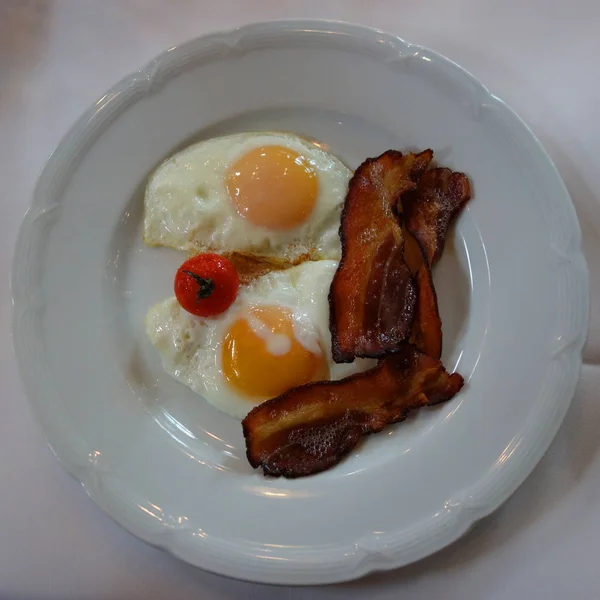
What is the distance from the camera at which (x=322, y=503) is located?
139 centimetres

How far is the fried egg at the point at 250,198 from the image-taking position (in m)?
1.69

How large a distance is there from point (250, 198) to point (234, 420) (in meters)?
0.71

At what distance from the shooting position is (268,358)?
156 cm

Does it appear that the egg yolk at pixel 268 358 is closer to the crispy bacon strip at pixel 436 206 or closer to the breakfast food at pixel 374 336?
the breakfast food at pixel 374 336

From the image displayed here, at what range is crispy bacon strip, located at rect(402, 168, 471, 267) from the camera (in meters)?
1.57

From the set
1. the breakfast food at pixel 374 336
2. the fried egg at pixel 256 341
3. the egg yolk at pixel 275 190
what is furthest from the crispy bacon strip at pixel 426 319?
the egg yolk at pixel 275 190

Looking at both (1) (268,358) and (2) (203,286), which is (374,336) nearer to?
(1) (268,358)

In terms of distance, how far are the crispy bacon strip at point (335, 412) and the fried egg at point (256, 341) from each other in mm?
77

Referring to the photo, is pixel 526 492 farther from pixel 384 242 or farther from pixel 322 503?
pixel 384 242

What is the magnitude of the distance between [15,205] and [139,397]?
2.74 feet

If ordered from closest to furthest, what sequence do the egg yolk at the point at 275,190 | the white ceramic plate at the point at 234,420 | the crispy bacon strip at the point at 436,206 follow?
the white ceramic plate at the point at 234,420 < the crispy bacon strip at the point at 436,206 < the egg yolk at the point at 275,190

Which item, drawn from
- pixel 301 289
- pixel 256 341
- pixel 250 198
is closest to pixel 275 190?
pixel 250 198

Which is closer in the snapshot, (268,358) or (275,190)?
(268,358)

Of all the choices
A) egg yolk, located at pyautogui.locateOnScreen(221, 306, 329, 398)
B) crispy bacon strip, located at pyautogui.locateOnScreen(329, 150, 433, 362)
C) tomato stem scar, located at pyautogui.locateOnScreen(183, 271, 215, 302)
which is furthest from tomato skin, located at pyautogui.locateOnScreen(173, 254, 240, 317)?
crispy bacon strip, located at pyautogui.locateOnScreen(329, 150, 433, 362)
